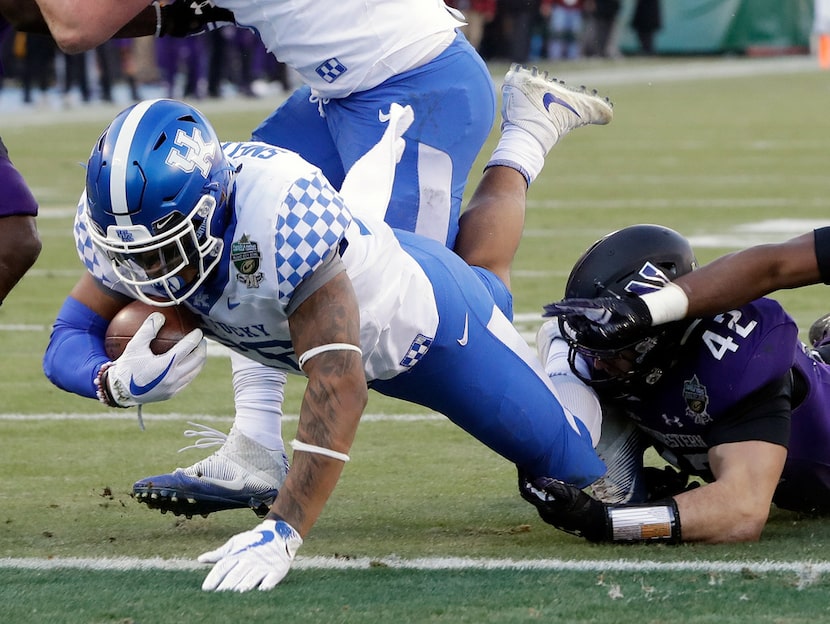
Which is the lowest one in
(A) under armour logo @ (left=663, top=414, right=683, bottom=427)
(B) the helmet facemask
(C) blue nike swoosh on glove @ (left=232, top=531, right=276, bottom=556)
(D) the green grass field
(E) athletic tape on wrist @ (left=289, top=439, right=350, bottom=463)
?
(D) the green grass field

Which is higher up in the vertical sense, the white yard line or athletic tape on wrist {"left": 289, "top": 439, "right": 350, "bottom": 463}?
athletic tape on wrist {"left": 289, "top": 439, "right": 350, "bottom": 463}

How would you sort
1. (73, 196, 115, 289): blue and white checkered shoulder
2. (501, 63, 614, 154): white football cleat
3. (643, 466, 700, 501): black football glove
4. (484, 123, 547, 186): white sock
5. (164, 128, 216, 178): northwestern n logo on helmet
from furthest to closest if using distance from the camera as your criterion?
Answer: (501, 63, 614, 154): white football cleat, (484, 123, 547, 186): white sock, (643, 466, 700, 501): black football glove, (73, 196, 115, 289): blue and white checkered shoulder, (164, 128, 216, 178): northwestern n logo on helmet

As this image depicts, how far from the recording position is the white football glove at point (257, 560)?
3.12 metres

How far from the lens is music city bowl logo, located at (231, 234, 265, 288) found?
3.20 meters

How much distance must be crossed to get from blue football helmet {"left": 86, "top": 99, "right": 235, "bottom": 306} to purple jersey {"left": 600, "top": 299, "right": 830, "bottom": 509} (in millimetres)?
1194

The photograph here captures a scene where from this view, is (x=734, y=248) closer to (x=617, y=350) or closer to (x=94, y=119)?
(x=617, y=350)

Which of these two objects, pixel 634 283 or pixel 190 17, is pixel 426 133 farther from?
pixel 634 283

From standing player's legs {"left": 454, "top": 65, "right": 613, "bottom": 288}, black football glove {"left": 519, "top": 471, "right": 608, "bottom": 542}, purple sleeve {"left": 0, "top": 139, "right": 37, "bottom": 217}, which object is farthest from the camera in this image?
purple sleeve {"left": 0, "top": 139, "right": 37, "bottom": 217}

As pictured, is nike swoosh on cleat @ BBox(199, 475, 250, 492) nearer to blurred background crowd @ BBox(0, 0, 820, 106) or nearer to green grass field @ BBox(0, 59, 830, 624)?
green grass field @ BBox(0, 59, 830, 624)

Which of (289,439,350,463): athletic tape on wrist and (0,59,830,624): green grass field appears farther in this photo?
(289,439,350,463): athletic tape on wrist

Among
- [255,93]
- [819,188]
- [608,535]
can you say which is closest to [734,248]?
[819,188]

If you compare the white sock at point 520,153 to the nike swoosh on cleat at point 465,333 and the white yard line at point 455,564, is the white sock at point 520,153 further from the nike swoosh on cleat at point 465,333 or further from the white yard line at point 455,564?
the white yard line at point 455,564

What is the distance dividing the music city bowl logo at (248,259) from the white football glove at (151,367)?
208mm

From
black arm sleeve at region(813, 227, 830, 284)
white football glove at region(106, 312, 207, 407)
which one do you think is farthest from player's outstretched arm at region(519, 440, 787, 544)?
white football glove at region(106, 312, 207, 407)
